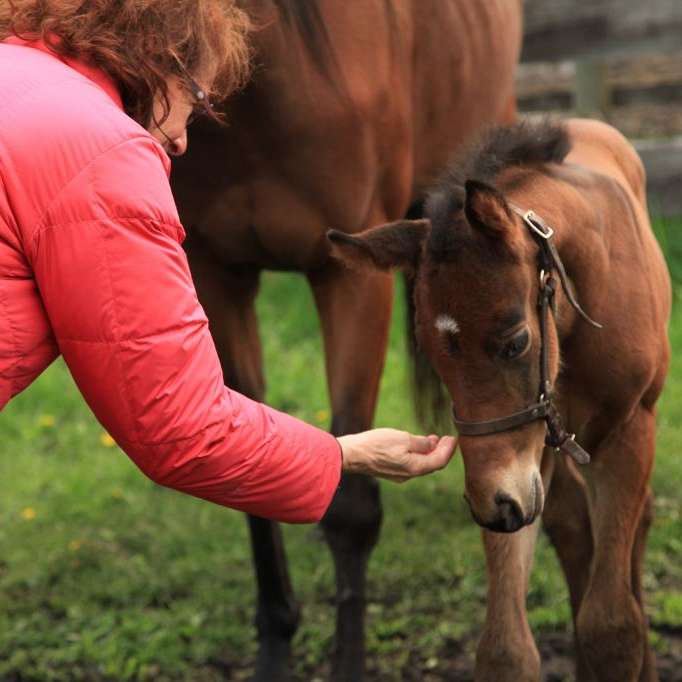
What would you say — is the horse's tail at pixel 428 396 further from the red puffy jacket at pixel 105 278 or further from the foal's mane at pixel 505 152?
the red puffy jacket at pixel 105 278

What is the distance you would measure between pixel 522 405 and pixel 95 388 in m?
1.06

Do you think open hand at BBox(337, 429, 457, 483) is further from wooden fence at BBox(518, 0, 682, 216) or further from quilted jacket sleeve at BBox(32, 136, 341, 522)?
wooden fence at BBox(518, 0, 682, 216)

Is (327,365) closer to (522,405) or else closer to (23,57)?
(522,405)

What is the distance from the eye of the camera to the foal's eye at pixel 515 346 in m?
3.13

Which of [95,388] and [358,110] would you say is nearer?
[95,388]

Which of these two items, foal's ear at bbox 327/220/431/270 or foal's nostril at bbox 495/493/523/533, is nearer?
foal's nostril at bbox 495/493/523/533

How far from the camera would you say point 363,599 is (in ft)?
14.0

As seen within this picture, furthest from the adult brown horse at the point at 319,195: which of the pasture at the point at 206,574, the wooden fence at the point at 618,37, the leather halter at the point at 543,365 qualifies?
the wooden fence at the point at 618,37

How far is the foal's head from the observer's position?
10.2ft

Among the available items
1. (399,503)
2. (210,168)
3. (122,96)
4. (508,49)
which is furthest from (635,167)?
(122,96)

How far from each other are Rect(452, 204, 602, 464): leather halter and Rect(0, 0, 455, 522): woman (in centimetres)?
45

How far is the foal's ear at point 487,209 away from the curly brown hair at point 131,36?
58 cm

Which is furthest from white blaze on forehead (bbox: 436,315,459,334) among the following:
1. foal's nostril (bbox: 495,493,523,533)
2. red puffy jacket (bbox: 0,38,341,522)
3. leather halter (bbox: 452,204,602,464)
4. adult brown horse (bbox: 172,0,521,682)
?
adult brown horse (bbox: 172,0,521,682)

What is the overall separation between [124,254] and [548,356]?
1154 millimetres
